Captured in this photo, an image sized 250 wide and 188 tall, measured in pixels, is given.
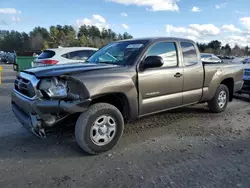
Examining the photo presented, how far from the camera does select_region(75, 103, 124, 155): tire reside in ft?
12.1

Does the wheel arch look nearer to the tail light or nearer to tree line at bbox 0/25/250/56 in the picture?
the tail light

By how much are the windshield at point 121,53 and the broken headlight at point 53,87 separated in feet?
4.13

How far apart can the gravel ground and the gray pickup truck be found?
0.38 m

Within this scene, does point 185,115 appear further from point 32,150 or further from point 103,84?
point 32,150

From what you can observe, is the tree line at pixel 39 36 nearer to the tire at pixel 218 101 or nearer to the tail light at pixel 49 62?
the tail light at pixel 49 62

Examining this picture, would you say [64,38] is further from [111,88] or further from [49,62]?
[111,88]

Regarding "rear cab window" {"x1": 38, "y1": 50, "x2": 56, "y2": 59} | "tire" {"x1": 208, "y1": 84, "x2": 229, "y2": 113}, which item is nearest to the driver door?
"tire" {"x1": 208, "y1": 84, "x2": 229, "y2": 113}

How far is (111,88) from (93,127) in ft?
2.15

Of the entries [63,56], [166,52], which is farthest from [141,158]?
[63,56]

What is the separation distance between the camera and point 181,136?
15.4 feet

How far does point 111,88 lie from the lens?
12.8ft

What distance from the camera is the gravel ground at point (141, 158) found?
3.10 m

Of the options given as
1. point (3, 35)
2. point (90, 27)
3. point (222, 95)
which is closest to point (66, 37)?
point (90, 27)

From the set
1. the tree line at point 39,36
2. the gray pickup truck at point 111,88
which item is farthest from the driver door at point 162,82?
the tree line at point 39,36
